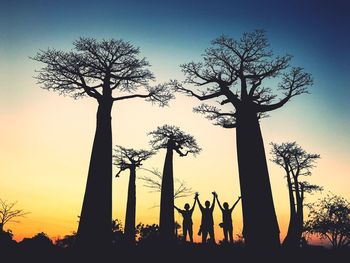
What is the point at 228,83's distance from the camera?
32.4 ft

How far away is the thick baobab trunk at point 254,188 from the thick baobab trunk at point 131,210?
11.2m

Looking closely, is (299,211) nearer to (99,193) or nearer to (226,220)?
(226,220)

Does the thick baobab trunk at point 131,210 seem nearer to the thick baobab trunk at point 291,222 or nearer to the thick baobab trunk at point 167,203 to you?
the thick baobab trunk at point 167,203

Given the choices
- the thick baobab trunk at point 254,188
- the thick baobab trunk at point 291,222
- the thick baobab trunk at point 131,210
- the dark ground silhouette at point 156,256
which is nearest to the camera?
the dark ground silhouette at point 156,256

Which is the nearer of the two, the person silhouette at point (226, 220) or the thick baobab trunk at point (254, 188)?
the thick baobab trunk at point (254, 188)

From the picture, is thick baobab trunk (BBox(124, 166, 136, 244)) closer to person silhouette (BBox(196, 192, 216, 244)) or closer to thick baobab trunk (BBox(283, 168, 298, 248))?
thick baobab trunk (BBox(283, 168, 298, 248))

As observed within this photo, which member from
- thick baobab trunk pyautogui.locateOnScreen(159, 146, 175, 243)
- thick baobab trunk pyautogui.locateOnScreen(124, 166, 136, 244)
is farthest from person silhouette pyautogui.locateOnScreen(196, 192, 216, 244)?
thick baobab trunk pyautogui.locateOnScreen(124, 166, 136, 244)

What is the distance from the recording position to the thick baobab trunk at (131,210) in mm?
17928

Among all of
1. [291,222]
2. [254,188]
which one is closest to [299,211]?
[291,222]

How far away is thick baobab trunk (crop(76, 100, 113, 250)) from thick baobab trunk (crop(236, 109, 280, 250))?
4.03 metres

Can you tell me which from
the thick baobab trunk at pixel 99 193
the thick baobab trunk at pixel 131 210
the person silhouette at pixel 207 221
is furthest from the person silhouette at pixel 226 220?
the thick baobab trunk at pixel 131 210

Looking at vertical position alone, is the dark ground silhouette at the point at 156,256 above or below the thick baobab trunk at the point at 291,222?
below

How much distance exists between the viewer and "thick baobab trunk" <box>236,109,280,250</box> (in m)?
7.18

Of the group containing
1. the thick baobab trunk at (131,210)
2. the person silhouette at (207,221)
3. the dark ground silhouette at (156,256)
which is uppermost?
the thick baobab trunk at (131,210)
